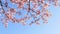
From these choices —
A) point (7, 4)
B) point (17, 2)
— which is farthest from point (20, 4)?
point (7, 4)

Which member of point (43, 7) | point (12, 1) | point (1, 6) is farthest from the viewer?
point (43, 7)

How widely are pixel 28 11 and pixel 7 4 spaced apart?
0.89m

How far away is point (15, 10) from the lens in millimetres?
7242

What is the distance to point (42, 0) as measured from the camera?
7266mm

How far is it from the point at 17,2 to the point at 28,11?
64 centimetres

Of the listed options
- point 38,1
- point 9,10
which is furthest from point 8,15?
point 38,1

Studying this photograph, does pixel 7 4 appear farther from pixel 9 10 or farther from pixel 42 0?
pixel 42 0

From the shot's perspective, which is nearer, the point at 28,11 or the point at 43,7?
the point at 28,11

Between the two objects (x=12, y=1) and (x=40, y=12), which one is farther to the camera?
(x=40, y=12)

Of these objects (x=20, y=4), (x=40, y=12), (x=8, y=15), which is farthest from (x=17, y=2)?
(x=40, y=12)

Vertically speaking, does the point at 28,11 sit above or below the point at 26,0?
below

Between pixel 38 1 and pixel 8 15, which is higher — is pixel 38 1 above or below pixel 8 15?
above

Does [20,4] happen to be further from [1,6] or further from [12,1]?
[1,6]

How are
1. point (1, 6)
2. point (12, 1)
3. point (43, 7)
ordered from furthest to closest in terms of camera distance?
point (43, 7), point (12, 1), point (1, 6)
